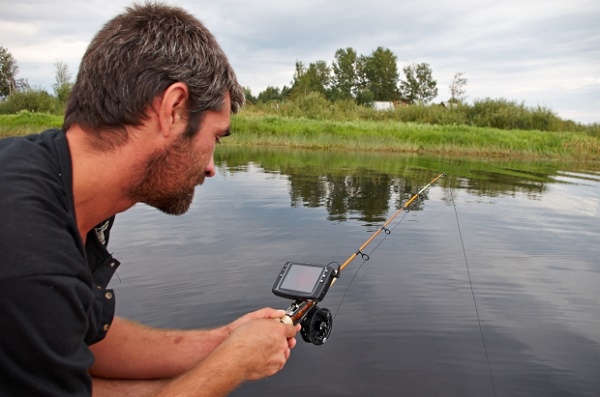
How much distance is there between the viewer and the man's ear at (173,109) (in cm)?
145

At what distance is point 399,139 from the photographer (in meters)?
27.3

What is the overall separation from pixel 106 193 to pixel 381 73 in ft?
252

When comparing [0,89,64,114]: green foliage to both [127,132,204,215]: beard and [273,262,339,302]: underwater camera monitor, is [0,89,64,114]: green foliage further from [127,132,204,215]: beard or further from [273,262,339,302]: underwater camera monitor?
[127,132,204,215]: beard

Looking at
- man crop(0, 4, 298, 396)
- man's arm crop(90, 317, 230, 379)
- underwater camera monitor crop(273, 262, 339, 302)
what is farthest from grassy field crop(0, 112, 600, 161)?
man crop(0, 4, 298, 396)

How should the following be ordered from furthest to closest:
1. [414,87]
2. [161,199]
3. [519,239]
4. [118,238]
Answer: [414,87] → [519,239] → [118,238] → [161,199]

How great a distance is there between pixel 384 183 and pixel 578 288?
8.00 meters

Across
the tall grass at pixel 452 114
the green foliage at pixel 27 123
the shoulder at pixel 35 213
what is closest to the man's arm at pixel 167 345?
the shoulder at pixel 35 213

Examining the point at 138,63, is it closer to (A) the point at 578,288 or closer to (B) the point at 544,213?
(A) the point at 578,288

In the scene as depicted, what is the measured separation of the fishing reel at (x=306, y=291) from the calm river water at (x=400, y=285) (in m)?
1.17

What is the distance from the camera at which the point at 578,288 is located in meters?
5.27

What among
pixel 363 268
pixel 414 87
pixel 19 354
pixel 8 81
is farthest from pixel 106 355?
pixel 414 87

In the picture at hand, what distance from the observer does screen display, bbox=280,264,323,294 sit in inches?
82.9

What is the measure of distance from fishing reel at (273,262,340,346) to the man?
0.47 feet

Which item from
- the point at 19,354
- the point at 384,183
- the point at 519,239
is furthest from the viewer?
the point at 384,183
